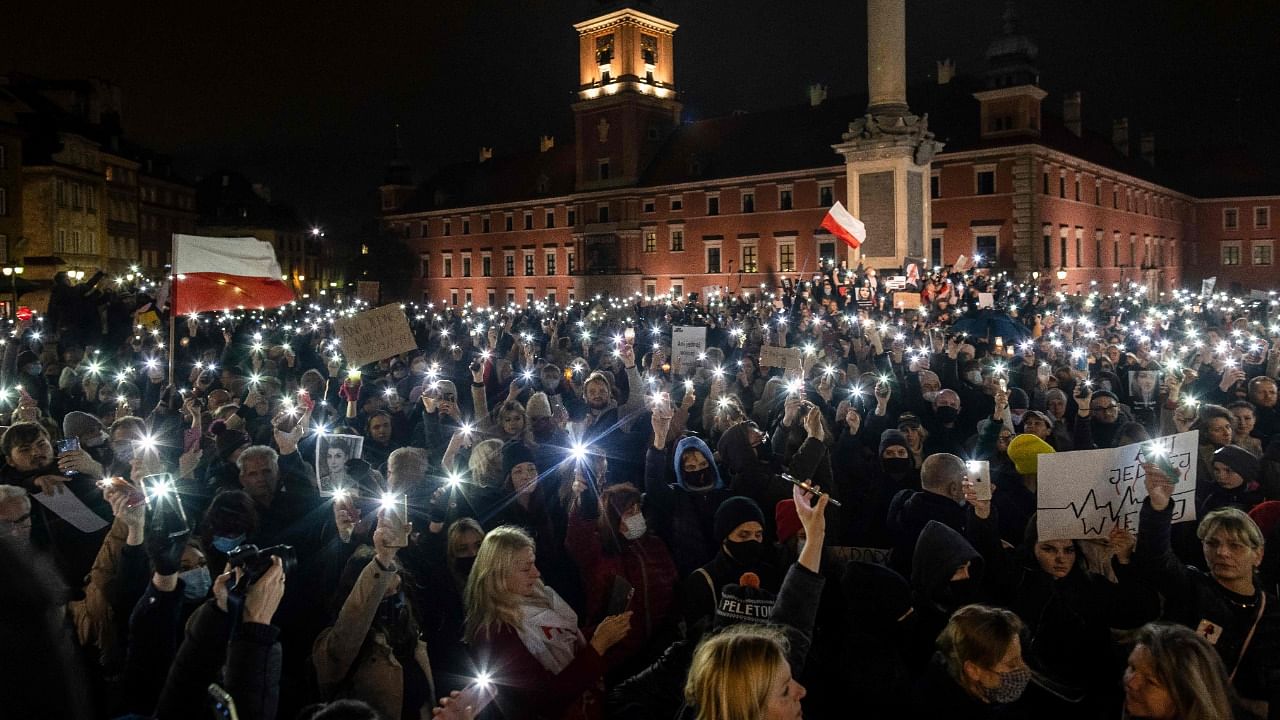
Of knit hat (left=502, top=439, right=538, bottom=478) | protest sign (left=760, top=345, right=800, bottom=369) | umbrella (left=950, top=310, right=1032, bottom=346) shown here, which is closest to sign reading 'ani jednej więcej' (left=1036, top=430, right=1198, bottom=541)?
knit hat (left=502, top=439, right=538, bottom=478)

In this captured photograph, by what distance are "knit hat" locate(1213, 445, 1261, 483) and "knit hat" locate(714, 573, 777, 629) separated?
12.2 feet

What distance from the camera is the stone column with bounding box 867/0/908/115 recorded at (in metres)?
22.6

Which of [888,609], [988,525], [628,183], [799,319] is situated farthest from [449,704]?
[628,183]

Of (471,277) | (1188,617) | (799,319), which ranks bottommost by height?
(1188,617)

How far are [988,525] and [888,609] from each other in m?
1.29

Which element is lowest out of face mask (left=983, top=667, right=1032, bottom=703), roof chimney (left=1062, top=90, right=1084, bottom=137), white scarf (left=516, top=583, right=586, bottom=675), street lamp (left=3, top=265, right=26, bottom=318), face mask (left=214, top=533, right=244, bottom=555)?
face mask (left=983, top=667, right=1032, bottom=703)

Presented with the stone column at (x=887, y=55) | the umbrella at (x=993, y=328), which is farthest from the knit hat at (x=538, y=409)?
the stone column at (x=887, y=55)

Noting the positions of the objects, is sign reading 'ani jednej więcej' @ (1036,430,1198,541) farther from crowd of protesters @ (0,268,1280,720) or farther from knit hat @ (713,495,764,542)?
knit hat @ (713,495,764,542)

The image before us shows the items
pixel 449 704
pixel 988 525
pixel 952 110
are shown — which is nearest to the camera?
pixel 449 704

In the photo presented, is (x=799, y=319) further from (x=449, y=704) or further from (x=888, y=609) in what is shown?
(x=449, y=704)

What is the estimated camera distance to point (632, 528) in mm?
5086

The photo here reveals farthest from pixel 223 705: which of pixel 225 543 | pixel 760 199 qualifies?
pixel 760 199

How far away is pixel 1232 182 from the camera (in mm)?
71688

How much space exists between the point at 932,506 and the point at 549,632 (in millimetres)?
2518
